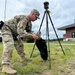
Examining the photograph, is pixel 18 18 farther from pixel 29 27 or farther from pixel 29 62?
pixel 29 62

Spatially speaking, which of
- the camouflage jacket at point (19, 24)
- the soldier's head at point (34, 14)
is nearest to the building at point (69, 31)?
the camouflage jacket at point (19, 24)

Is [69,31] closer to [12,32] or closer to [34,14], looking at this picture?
[12,32]

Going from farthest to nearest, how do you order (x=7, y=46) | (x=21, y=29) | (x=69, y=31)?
1. (x=69, y=31)
2. (x=21, y=29)
3. (x=7, y=46)

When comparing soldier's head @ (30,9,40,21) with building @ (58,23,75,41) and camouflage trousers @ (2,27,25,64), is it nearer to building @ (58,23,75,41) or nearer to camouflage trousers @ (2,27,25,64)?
camouflage trousers @ (2,27,25,64)

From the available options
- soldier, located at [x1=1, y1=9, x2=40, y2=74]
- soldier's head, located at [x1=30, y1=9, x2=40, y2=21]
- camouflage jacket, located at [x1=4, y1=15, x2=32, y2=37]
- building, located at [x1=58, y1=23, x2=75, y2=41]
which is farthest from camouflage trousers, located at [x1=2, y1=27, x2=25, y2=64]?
building, located at [x1=58, y1=23, x2=75, y2=41]

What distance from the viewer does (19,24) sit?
561 cm

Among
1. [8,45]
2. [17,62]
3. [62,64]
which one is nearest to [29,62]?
[17,62]

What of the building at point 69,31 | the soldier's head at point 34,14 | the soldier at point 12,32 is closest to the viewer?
the soldier at point 12,32

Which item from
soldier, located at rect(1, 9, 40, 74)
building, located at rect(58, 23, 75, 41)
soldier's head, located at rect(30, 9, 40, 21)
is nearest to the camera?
soldier, located at rect(1, 9, 40, 74)

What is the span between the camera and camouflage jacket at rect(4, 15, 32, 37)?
5.56m

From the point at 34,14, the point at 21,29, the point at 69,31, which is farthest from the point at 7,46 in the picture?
A: the point at 69,31

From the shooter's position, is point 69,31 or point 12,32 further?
point 69,31

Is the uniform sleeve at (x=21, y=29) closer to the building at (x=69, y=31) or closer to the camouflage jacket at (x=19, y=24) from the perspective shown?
the camouflage jacket at (x=19, y=24)

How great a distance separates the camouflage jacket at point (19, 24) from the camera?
5.56m
